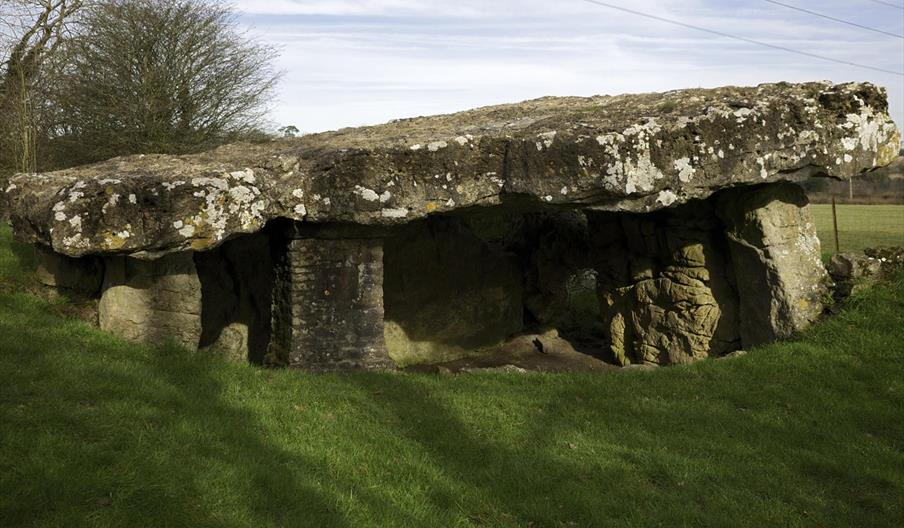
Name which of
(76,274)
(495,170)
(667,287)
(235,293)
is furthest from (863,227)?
(76,274)

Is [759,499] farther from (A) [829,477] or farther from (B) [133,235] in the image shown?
(B) [133,235]

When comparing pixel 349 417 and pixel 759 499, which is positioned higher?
pixel 349 417

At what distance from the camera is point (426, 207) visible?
9773mm

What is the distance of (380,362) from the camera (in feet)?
33.1

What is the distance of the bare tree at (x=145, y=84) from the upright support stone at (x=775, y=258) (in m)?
13.4

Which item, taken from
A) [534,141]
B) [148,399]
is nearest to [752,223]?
[534,141]

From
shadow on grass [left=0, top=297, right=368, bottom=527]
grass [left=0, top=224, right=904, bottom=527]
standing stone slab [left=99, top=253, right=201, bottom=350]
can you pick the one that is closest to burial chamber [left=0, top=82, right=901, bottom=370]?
standing stone slab [left=99, top=253, right=201, bottom=350]

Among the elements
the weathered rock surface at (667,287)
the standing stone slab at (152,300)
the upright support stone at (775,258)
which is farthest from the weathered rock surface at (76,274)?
the upright support stone at (775,258)

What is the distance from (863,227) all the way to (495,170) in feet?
59.9

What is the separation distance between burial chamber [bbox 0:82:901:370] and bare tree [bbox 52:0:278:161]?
8.89 metres

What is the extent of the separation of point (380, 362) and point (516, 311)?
4.99 metres

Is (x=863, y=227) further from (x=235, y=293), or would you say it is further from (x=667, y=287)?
(x=235, y=293)

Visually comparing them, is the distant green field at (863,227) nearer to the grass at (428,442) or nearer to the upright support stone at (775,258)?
the upright support stone at (775,258)

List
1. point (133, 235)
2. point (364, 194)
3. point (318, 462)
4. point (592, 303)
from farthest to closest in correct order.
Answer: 1. point (592, 303)
2. point (364, 194)
3. point (133, 235)
4. point (318, 462)
